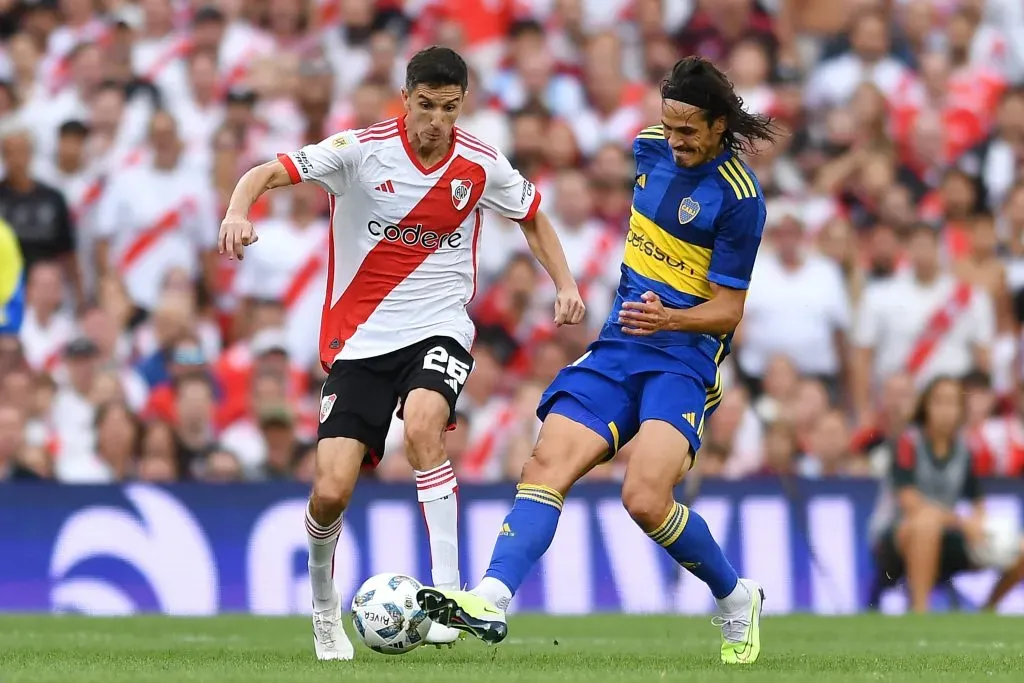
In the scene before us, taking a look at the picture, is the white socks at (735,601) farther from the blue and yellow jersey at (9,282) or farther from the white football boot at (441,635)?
the blue and yellow jersey at (9,282)

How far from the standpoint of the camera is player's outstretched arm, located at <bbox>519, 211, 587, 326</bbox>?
27.6ft

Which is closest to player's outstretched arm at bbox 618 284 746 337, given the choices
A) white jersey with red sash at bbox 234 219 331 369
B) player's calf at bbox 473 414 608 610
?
player's calf at bbox 473 414 608 610

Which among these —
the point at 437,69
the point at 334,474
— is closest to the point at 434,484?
the point at 334,474

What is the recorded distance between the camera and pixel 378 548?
42.4ft

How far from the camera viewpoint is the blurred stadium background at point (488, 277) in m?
13.0

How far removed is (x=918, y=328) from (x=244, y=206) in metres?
8.48

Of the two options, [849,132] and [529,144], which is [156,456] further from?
[849,132]

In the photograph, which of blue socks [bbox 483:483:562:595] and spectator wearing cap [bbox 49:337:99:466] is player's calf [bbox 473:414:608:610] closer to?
blue socks [bbox 483:483:562:595]

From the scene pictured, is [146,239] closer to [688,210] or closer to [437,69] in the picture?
[437,69]

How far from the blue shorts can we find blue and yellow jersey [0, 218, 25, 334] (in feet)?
18.8

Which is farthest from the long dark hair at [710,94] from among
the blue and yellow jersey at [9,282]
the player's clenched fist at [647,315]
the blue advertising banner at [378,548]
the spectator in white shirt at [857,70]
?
the spectator in white shirt at [857,70]

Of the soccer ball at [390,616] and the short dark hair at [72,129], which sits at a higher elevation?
the short dark hair at [72,129]

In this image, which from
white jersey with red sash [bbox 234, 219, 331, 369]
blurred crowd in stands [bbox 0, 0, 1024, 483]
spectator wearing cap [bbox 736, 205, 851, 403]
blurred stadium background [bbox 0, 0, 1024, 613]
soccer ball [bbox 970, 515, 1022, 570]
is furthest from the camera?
spectator wearing cap [bbox 736, 205, 851, 403]

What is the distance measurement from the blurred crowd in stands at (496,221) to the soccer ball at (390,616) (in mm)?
5211
